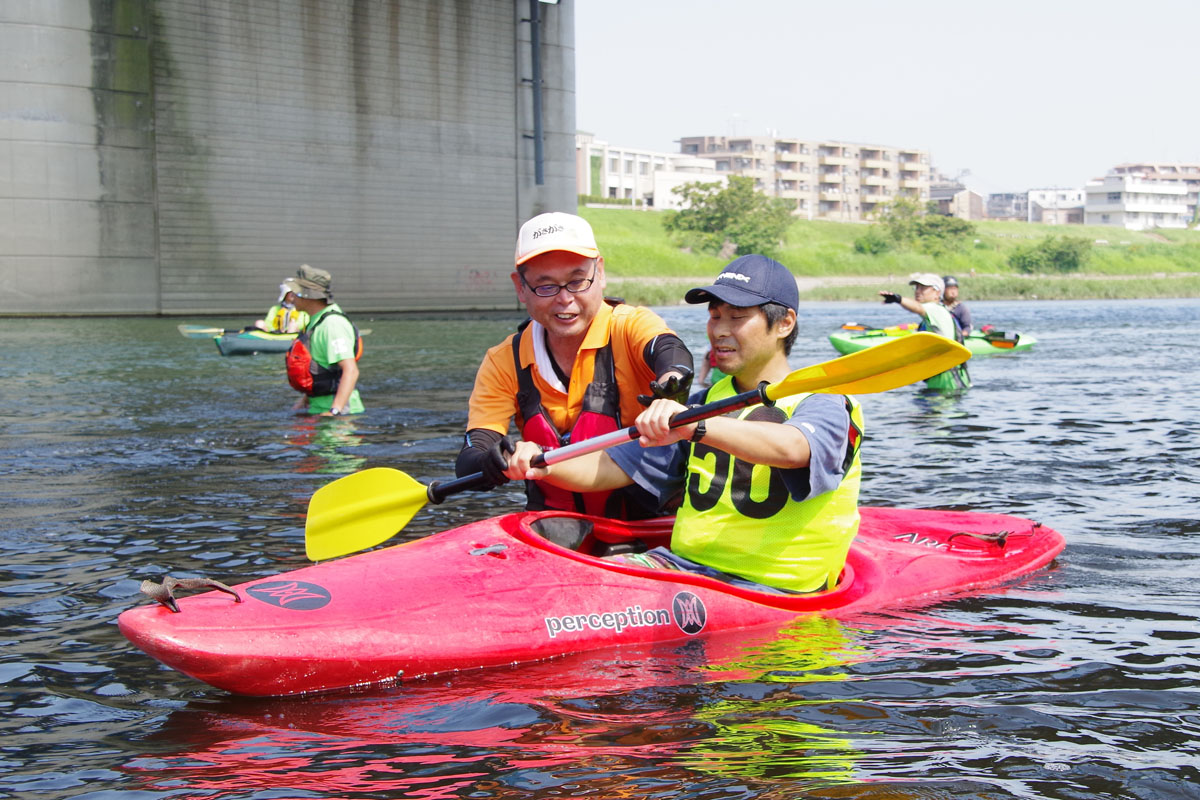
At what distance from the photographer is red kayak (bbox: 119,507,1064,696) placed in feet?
10.8

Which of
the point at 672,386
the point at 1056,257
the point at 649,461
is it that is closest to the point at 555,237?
the point at 672,386

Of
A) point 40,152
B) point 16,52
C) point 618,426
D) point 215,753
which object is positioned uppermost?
point 16,52

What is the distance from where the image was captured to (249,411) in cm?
1102

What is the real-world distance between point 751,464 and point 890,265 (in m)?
69.0

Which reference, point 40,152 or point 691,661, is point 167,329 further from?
point 691,661

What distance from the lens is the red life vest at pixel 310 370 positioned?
28.2 ft

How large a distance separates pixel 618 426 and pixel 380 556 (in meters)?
0.91

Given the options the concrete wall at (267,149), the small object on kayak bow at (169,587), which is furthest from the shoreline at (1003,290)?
the small object on kayak bow at (169,587)

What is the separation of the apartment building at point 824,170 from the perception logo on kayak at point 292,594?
105077 millimetres

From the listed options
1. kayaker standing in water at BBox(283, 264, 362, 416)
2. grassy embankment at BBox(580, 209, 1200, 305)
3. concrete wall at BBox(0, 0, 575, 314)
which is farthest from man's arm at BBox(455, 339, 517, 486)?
grassy embankment at BBox(580, 209, 1200, 305)

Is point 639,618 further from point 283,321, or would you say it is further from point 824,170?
point 824,170

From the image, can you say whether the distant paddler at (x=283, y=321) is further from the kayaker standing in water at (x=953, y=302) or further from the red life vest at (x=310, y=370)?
the kayaker standing in water at (x=953, y=302)

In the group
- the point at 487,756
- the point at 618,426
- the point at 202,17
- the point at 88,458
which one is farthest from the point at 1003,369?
the point at 202,17

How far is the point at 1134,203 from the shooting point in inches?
4643
